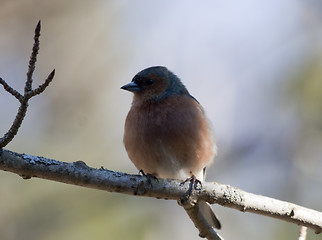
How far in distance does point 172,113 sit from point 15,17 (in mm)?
5594

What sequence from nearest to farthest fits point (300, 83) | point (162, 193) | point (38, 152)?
point (162, 193) → point (38, 152) → point (300, 83)

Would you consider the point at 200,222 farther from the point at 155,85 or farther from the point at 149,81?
the point at 149,81

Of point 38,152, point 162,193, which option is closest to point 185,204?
point 162,193

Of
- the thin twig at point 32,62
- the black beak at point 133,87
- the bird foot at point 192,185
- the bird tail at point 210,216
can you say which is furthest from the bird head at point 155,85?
the thin twig at point 32,62

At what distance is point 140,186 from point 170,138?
1449 millimetres

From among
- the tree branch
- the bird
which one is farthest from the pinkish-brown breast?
the tree branch

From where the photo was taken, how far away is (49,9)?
9.91 metres

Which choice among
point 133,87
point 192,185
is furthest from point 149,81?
point 192,185

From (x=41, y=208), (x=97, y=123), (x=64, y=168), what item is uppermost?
(x=97, y=123)

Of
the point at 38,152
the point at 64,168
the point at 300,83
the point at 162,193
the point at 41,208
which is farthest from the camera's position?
the point at 300,83

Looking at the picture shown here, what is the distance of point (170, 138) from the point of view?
5.35 meters

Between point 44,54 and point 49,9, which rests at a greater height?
point 49,9

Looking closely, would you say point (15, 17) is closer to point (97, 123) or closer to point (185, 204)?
point (97, 123)

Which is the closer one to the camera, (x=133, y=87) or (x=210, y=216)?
(x=210, y=216)
